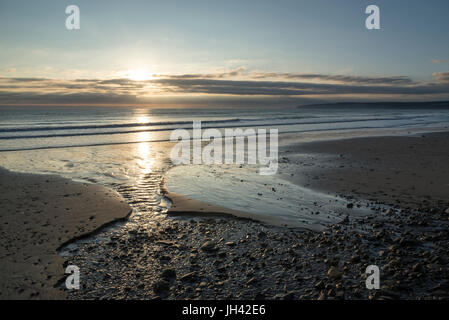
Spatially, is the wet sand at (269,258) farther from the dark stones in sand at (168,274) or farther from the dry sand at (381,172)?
the dry sand at (381,172)

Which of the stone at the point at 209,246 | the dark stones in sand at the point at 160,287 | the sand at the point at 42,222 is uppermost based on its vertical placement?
the sand at the point at 42,222

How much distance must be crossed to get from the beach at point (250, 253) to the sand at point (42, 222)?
0.05 m

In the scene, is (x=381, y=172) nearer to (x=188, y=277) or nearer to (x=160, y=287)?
(x=188, y=277)

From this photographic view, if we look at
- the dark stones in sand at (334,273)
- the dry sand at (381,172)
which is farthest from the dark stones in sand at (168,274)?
the dry sand at (381,172)

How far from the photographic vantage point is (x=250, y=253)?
6.14 m

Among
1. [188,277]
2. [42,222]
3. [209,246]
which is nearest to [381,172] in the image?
[209,246]

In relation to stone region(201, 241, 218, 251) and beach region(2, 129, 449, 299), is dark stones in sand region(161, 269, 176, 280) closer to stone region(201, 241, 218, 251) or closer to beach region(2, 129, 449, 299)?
beach region(2, 129, 449, 299)

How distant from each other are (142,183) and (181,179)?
1.61 metres

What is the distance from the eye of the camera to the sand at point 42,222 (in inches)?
201

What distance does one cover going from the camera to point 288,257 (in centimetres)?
594

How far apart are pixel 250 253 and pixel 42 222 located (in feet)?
17.8

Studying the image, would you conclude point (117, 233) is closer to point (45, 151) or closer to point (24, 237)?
point (24, 237)

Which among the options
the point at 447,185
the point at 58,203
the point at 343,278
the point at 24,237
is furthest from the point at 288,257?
the point at 447,185
